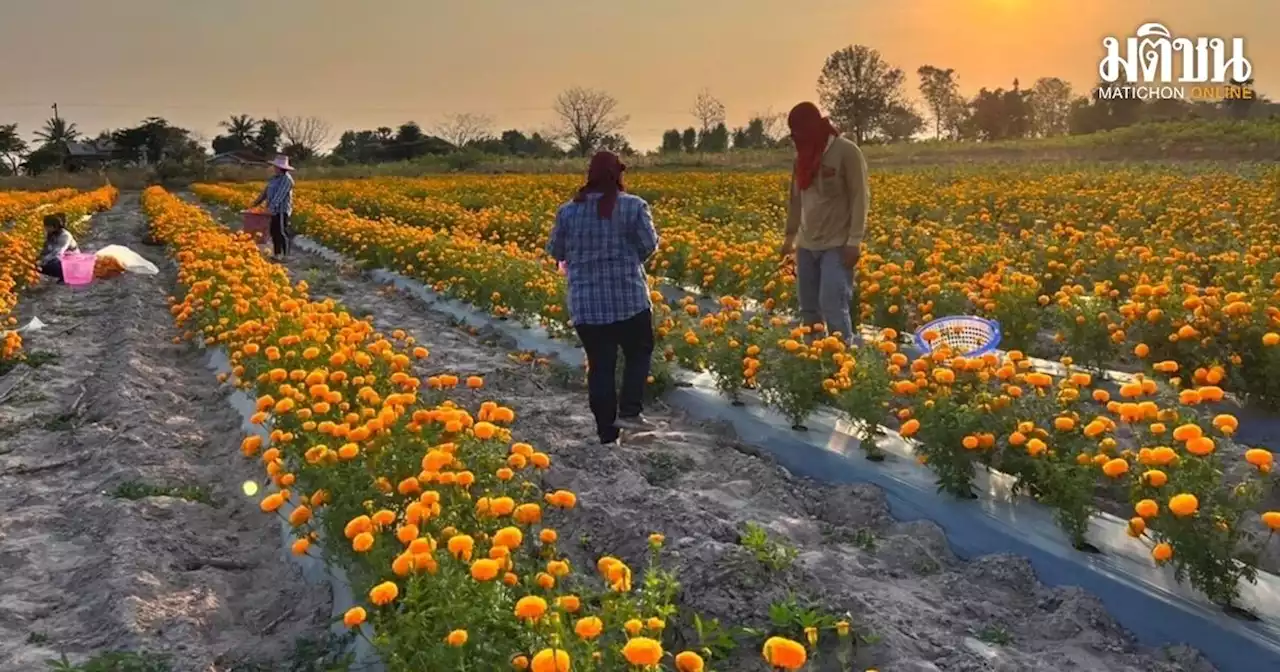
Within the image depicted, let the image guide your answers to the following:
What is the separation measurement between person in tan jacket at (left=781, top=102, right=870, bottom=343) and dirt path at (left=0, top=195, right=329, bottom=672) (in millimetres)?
3174

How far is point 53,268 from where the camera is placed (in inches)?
450

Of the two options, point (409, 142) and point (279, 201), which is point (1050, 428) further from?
point (409, 142)

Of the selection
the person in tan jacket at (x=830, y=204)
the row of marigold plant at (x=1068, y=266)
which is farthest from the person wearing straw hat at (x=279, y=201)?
the person in tan jacket at (x=830, y=204)

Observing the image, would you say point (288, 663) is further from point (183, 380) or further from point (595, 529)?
point (183, 380)

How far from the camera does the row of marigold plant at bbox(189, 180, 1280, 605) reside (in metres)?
2.84

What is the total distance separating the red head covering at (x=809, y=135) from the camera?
17.6ft

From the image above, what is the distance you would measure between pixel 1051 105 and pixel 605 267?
78.8m

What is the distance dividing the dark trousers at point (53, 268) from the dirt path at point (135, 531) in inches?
178

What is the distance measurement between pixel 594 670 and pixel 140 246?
1766 cm

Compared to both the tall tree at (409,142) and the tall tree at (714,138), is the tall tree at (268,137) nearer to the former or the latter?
the tall tree at (409,142)

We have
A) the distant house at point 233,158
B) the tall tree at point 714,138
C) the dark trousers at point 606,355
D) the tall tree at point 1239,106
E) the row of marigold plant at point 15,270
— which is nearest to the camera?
the dark trousers at point 606,355

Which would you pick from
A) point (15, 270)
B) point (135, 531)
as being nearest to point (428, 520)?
point (135, 531)

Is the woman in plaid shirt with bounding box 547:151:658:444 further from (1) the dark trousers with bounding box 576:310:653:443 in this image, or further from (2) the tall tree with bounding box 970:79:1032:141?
(2) the tall tree with bounding box 970:79:1032:141

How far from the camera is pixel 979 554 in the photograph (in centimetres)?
359
